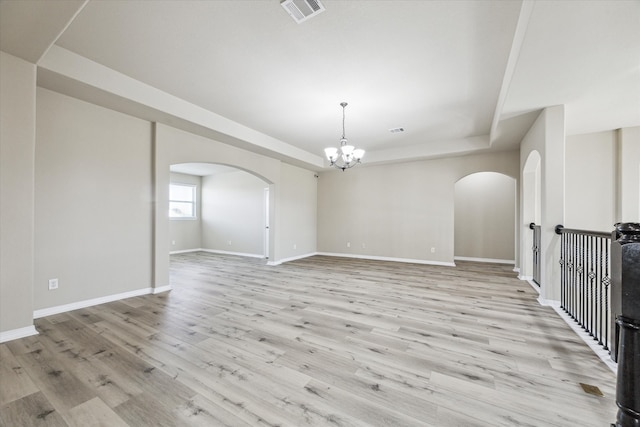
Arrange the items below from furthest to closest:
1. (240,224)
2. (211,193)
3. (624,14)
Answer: (211,193)
(240,224)
(624,14)

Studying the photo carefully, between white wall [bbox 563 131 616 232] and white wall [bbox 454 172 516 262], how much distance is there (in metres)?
2.11

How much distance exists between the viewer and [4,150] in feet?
8.15

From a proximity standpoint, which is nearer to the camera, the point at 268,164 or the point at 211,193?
the point at 268,164

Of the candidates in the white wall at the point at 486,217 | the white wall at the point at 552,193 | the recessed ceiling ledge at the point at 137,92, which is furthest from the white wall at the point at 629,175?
the recessed ceiling ledge at the point at 137,92

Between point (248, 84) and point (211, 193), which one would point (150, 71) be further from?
point (211, 193)

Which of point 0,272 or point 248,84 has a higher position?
point 248,84

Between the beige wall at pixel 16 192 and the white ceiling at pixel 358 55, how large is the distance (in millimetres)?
278

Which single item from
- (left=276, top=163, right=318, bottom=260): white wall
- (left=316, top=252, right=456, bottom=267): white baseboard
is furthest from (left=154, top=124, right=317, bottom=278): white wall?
(left=316, top=252, right=456, bottom=267): white baseboard

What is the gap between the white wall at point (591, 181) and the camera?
4.49 m

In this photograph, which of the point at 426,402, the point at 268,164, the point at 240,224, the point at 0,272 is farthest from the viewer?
the point at 240,224

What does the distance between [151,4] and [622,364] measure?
3542 millimetres

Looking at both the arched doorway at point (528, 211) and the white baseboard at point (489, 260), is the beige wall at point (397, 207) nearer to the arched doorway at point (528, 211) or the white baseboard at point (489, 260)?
the arched doorway at point (528, 211)

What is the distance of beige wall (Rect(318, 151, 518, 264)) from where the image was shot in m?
6.46

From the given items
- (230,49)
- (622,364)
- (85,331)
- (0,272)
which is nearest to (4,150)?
(0,272)
